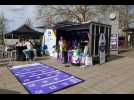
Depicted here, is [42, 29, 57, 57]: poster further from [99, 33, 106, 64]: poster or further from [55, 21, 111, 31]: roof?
[99, 33, 106, 64]: poster

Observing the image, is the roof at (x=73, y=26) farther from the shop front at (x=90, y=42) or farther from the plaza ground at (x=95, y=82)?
the plaza ground at (x=95, y=82)

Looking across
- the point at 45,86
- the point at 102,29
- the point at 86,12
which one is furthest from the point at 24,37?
the point at 86,12

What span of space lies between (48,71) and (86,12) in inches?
614

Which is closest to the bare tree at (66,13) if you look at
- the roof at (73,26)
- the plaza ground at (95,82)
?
the roof at (73,26)

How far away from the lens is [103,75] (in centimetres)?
875

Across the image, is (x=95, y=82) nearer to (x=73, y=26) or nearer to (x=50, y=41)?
(x=73, y=26)

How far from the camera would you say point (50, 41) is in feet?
50.4

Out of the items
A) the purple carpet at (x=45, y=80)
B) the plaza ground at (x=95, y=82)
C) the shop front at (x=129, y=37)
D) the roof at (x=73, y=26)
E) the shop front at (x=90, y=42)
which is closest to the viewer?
the plaza ground at (x=95, y=82)

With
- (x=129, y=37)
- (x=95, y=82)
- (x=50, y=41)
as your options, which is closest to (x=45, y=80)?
(x=95, y=82)

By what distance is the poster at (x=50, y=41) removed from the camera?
14761 millimetres

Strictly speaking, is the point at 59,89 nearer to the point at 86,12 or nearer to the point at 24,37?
the point at 24,37

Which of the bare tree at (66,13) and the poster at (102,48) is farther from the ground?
the bare tree at (66,13)

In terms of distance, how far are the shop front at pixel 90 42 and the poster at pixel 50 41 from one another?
1.73m
